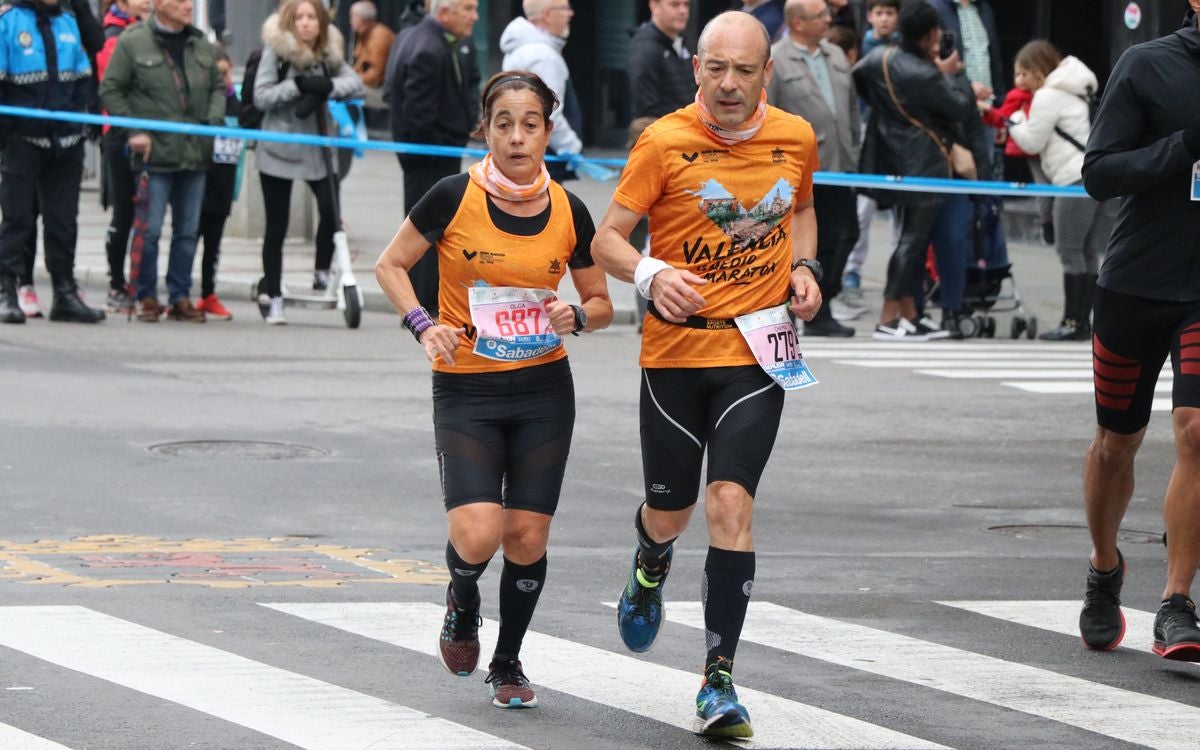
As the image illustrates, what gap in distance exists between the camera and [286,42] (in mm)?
15242

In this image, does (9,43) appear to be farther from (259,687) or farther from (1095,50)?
(1095,50)

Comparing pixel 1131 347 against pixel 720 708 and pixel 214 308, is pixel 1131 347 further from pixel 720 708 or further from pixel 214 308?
pixel 214 308

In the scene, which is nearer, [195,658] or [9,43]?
[195,658]

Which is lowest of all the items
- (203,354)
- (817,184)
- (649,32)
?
(203,354)

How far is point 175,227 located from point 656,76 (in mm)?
3327

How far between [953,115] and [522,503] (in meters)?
9.63

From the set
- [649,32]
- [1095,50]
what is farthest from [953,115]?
[1095,50]

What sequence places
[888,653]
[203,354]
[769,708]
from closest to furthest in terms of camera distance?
1. [769,708]
2. [888,653]
3. [203,354]

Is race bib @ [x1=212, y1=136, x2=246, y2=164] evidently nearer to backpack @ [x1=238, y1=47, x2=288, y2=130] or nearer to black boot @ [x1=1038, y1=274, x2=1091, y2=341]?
backpack @ [x1=238, y1=47, x2=288, y2=130]

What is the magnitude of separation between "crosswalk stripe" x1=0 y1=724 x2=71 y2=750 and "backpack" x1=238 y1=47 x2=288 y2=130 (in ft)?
33.5

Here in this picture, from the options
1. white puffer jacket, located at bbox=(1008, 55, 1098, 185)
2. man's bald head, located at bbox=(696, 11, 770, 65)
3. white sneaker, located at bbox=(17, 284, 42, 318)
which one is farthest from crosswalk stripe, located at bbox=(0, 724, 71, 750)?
white puffer jacket, located at bbox=(1008, 55, 1098, 185)

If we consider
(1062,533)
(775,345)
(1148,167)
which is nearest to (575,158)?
(1062,533)

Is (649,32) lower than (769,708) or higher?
higher

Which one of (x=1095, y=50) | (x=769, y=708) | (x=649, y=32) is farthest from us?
(x=1095, y=50)
